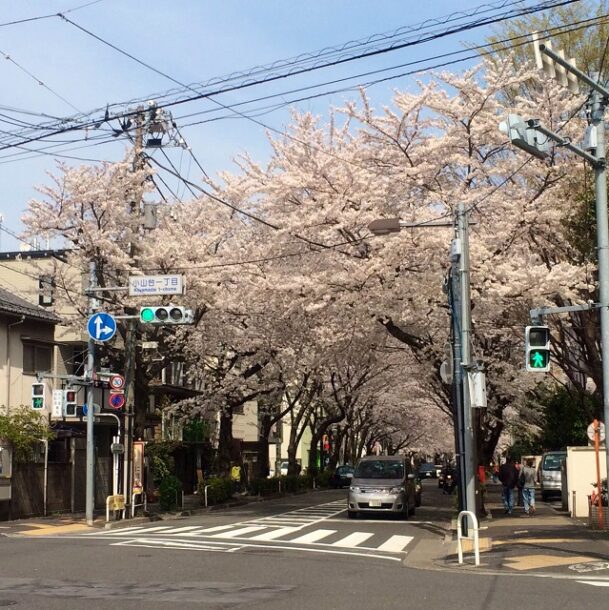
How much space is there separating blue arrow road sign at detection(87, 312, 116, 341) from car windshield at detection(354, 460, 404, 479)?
8.97 metres

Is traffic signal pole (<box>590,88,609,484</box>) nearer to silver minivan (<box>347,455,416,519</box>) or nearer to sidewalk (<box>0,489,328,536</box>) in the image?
silver minivan (<box>347,455,416,519</box>)

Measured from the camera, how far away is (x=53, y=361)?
3341 centimetres

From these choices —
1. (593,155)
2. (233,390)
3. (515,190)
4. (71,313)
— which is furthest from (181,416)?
(593,155)

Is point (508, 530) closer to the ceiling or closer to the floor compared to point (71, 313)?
closer to the floor

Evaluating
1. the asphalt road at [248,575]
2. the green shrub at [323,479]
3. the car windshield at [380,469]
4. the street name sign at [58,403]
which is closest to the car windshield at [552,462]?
the car windshield at [380,469]

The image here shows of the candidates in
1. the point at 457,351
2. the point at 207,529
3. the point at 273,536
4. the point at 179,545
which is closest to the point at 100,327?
the point at 207,529

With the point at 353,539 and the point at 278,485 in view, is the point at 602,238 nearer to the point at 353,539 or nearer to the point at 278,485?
the point at 353,539

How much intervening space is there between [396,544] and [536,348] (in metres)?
6.30

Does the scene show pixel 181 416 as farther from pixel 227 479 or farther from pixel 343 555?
pixel 343 555

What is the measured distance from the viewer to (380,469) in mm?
27500

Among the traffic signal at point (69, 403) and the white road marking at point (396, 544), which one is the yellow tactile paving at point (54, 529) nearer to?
the traffic signal at point (69, 403)

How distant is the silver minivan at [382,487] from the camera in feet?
84.3

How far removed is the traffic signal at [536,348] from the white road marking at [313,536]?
22.5 ft

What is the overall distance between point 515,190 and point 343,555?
11170mm
